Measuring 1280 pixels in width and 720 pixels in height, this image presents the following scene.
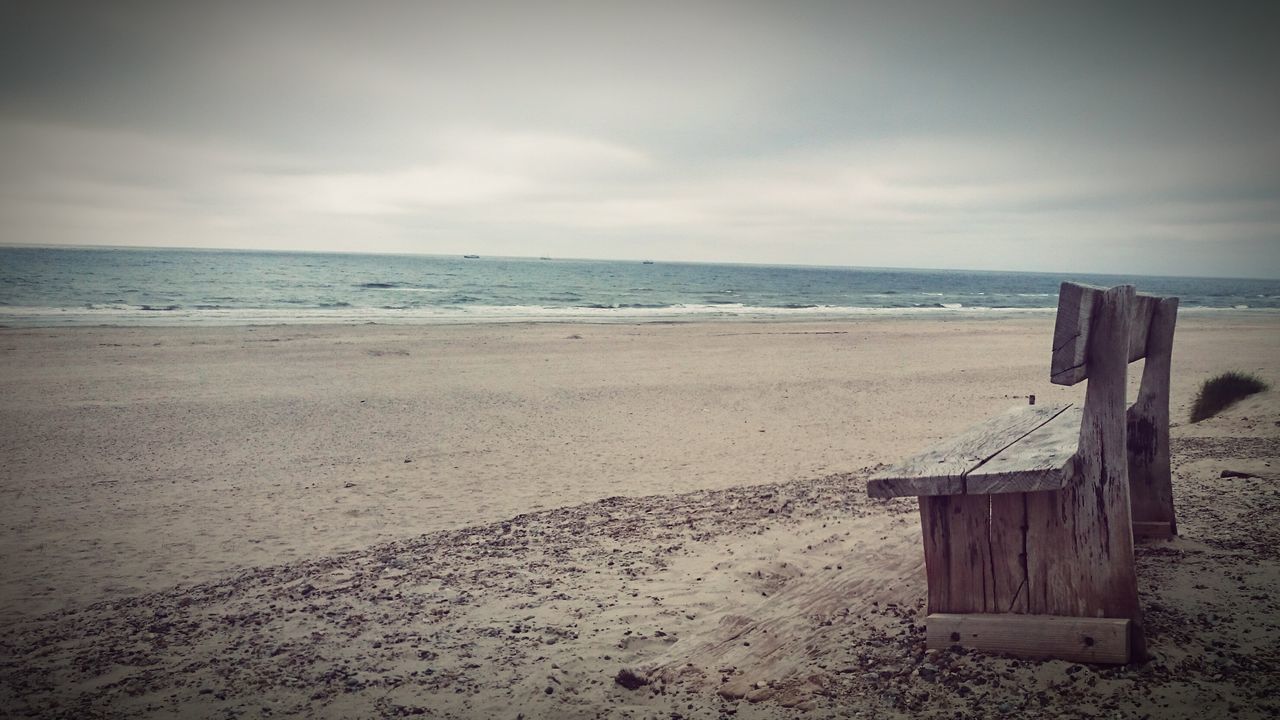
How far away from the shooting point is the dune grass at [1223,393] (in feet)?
29.4

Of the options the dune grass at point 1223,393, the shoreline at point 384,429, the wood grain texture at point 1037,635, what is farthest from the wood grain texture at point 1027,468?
the dune grass at point 1223,393

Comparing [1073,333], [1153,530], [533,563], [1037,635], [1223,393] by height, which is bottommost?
[533,563]

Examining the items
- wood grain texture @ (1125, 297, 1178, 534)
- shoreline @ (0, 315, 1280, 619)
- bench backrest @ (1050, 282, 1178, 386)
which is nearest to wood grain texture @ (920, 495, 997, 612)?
bench backrest @ (1050, 282, 1178, 386)

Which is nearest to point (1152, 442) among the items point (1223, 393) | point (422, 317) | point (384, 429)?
point (1223, 393)

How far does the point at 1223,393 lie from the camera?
9141mm

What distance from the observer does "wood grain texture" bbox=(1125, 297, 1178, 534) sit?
150 inches

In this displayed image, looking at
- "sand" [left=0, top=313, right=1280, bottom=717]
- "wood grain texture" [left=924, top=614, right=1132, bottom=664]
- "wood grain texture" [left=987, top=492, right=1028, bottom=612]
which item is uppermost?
"wood grain texture" [left=987, top=492, right=1028, bottom=612]

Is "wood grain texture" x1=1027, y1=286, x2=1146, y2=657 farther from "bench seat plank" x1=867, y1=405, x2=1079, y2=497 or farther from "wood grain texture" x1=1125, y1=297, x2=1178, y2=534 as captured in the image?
"wood grain texture" x1=1125, y1=297, x2=1178, y2=534

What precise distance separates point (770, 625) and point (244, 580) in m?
3.42

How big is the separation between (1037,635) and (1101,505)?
1.91 feet

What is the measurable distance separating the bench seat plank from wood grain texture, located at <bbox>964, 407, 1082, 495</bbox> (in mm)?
45

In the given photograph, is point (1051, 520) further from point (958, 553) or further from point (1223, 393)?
point (1223, 393)

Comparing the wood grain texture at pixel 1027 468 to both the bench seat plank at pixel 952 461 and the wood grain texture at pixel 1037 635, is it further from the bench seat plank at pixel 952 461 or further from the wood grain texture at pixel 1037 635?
→ the wood grain texture at pixel 1037 635

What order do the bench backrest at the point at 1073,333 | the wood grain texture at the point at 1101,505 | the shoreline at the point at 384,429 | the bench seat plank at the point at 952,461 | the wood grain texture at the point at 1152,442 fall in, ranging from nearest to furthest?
the bench backrest at the point at 1073,333 → the wood grain texture at the point at 1101,505 → the bench seat plank at the point at 952,461 → the wood grain texture at the point at 1152,442 → the shoreline at the point at 384,429
